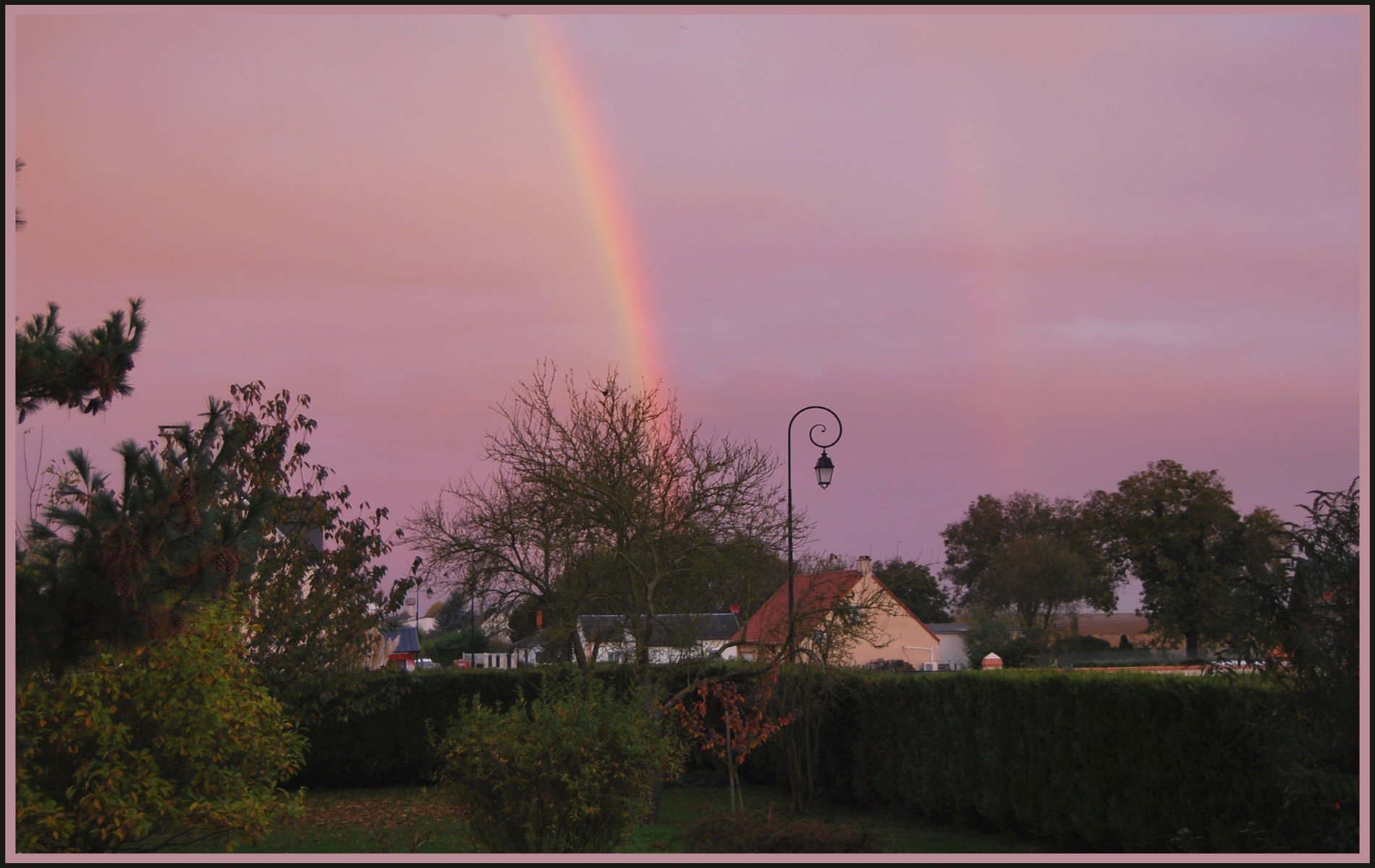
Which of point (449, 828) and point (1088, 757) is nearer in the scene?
point (1088, 757)

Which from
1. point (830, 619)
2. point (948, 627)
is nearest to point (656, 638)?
point (830, 619)

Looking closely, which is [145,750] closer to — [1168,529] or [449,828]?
[449,828]

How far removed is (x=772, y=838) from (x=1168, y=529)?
167 ft

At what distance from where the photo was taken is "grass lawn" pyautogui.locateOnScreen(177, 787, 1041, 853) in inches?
484

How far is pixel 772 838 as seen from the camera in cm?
1025

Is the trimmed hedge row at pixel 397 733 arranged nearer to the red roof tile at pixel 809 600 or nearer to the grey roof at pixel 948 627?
the red roof tile at pixel 809 600

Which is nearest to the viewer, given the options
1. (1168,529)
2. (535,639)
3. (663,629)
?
(663,629)

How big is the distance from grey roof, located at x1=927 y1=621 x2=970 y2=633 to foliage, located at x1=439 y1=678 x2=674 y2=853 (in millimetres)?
54912

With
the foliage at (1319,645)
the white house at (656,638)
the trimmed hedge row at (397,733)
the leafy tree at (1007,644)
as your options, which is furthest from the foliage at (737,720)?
the leafy tree at (1007,644)

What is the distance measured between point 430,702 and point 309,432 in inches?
262

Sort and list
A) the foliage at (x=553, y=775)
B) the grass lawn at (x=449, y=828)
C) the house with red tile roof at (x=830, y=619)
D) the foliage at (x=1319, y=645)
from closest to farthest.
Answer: the foliage at (x=1319, y=645)
the foliage at (x=553, y=775)
the grass lawn at (x=449, y=828)
the house with red tile roof at (x=830, y=619)

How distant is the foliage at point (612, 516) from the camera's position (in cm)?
1600

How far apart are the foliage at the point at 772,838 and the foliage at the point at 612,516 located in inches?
195

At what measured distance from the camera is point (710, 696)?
19.6 m
